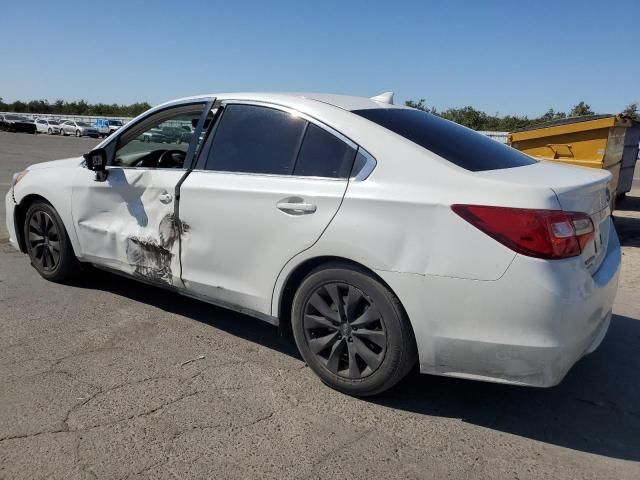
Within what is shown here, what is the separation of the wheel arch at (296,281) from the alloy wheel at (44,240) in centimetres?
243

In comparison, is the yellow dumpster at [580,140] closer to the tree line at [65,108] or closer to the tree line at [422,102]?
the tree line at [422,102]

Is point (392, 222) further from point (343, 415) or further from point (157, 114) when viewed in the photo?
point (157, 114)

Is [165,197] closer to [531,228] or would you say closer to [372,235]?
[372,235]

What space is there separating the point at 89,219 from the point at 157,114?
1.01m

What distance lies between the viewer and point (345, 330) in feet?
10.1

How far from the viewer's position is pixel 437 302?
2.72 metres

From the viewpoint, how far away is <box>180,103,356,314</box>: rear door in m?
3.14

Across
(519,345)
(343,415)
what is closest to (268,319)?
(343,415)

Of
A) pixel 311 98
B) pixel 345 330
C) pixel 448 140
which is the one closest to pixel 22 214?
pixel 311 98

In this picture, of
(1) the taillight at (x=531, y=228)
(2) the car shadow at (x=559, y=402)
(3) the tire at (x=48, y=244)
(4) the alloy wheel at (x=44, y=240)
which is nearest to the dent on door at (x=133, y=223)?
(3) the tire at (x=48, y=244)

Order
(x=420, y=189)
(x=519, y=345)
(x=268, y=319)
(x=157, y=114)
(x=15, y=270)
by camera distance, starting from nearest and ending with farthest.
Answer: (x=519, y=345), (x=420, y=189), (x=268, y=319), (x=157, y=114), (x=15, y=270)

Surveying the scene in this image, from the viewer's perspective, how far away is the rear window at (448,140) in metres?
3.09

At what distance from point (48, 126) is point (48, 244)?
155 feet

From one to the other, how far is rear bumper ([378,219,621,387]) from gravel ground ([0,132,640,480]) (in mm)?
368
